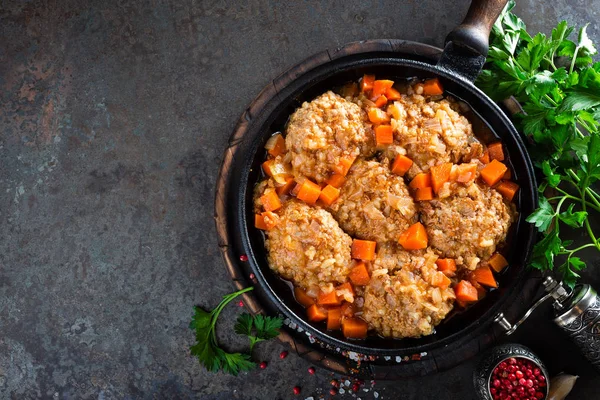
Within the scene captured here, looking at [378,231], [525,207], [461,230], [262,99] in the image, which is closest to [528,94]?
[525,207]

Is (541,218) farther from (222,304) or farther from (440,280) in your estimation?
(222,304)

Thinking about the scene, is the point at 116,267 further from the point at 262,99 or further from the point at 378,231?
the point at 378,231

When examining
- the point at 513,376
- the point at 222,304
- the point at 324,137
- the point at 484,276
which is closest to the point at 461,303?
the point at 484,276

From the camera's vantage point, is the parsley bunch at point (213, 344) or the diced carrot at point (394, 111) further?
the parsley bunch at point (213, 344)

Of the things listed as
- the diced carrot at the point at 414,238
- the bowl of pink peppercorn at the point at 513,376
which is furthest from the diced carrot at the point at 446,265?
the bowl of pink peppercorn at the point at 513,376

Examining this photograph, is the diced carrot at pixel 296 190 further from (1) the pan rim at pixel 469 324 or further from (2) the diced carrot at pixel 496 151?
(2) the diced carrot at pixel 496 151

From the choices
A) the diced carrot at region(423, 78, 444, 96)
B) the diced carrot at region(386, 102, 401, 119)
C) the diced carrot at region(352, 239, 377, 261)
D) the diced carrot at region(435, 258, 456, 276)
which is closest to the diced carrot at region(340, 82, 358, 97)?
the diced carrot at region(386, 102, 401, 119)
